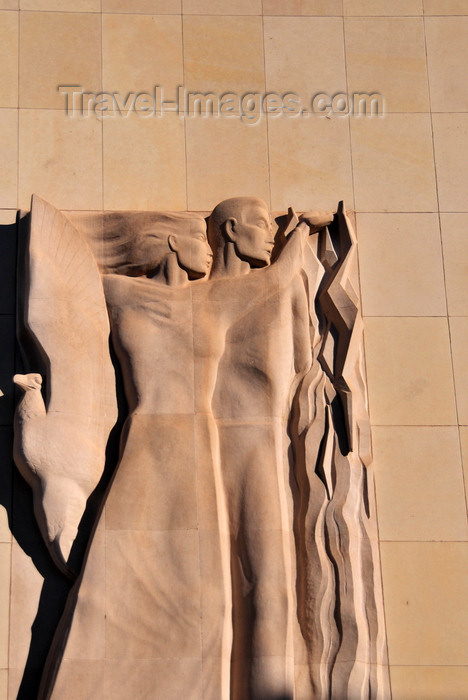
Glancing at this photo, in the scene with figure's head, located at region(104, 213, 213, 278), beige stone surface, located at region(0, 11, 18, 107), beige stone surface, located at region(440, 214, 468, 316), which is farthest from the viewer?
beige stone surface, located at region(0, 11, 18, 107)

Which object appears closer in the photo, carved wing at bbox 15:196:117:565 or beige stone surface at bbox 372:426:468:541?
carved wing at bbox 15:196:117:565

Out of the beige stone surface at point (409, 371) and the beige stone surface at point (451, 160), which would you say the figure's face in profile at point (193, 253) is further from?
the beige stone surface at point (451, 160)

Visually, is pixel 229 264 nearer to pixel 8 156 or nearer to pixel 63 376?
pixel 63 376

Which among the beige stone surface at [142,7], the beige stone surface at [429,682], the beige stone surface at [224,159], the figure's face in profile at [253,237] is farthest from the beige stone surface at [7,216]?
the beige stone surface at [429,682]

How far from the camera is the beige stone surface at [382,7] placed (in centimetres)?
834

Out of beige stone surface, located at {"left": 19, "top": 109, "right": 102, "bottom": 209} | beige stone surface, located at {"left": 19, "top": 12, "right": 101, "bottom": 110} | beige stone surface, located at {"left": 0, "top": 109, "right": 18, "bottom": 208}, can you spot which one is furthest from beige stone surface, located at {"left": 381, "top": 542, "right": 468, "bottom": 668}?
beige stone surface, located at {"left": 19, "top": 12, "right": 101, "bottom": 110}

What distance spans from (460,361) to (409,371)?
1.16 feet

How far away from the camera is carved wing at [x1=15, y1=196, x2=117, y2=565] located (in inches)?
266

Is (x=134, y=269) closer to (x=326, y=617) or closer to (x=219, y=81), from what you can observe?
(x=219, y=81)

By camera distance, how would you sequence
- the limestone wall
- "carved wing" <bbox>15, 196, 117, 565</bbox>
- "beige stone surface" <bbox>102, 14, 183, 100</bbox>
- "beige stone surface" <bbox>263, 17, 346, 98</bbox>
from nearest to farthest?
1. "carved wing" <bbox>15, 196, 117, 565</bbox>
2. the limestone wall
3. "beige stone surface" <bbox>102, 14, 183, 100</bbox>
4. "beige stone surface" <bbox>263, 17, 346, 98</bbox>

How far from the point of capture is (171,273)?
7312 mm

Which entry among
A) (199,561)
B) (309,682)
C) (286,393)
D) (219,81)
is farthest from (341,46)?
(309,682)

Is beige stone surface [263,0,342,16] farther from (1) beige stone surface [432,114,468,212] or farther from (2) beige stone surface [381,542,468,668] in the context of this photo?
(2) beige stone surface [381,542,468,668]

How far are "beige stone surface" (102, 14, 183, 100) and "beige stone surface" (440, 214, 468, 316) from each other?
212cm
